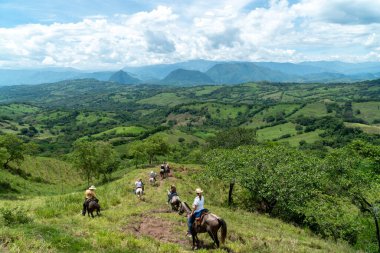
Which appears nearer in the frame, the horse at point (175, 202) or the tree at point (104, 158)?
the horse at point (175, 202)

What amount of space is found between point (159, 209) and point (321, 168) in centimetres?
2705

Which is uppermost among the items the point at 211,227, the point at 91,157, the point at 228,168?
the point at 211,227

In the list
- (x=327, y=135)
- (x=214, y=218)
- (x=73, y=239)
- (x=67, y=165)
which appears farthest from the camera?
(x=327, y=135)

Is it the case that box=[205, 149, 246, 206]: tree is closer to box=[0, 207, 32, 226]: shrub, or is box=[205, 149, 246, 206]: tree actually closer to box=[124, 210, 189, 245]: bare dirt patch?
box=[124, 210, 189, 245]: bare dirt patch

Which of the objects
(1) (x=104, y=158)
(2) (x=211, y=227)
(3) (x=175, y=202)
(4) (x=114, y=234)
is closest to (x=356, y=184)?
(3) (x=175, y=202)

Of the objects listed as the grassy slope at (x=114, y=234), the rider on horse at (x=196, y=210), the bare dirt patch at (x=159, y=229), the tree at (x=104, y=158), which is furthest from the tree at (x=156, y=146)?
the rider on horse at (x=196, y=210)

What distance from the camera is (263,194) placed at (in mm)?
35719

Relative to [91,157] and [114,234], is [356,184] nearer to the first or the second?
[114,234]

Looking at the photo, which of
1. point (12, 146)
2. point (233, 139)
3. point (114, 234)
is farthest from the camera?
point (233, 139)

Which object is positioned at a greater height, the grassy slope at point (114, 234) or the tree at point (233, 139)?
the grassy slope at point (114, 234)

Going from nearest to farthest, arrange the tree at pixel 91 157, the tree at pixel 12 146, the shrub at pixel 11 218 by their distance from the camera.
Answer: the shrub at pixel 11 218
the tree at pixel 91 157
the tree at pixel 12 146

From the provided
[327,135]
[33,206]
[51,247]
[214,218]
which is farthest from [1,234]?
[327,135]

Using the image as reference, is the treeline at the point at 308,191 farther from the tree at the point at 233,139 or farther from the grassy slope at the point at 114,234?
the tree at the point at 233,139

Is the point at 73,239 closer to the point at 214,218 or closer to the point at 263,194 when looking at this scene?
the point at 214,218
